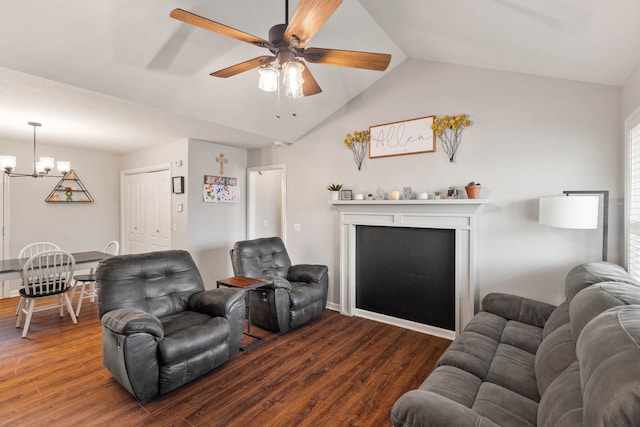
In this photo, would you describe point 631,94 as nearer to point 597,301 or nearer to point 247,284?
point 597,301

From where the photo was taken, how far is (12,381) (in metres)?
2.44

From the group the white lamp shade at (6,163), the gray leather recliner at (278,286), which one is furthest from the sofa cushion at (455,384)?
the white lamp shade at (6,163)

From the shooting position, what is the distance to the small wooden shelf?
5062 mm

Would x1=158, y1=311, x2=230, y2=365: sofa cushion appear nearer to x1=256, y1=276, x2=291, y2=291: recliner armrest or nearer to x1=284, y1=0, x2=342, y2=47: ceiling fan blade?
x1=256, y1=276, x2=291, y2=291: recliner armrest

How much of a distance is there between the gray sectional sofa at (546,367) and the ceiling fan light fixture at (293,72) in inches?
73.4

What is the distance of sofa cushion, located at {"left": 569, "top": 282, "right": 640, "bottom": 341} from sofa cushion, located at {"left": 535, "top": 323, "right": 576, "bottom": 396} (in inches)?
3.5

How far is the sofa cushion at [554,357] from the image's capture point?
1477 mm

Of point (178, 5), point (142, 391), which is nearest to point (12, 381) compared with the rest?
point (142, 391)

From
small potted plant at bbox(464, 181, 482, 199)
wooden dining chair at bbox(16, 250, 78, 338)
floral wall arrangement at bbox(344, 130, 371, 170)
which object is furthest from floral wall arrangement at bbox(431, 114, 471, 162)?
wooden dining chair at bbox(16, 250, 78, 338)

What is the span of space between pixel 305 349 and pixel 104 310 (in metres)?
1.80

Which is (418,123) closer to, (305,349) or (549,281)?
(549,281)

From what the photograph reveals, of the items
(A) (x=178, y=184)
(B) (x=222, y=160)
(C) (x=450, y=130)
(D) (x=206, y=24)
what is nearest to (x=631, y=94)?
(C) (x=450, y=130)

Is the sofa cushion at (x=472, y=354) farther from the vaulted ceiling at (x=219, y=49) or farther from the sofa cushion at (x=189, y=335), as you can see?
the vaulted ceiling at (x=219, y=49)

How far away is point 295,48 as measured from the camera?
189 cm
